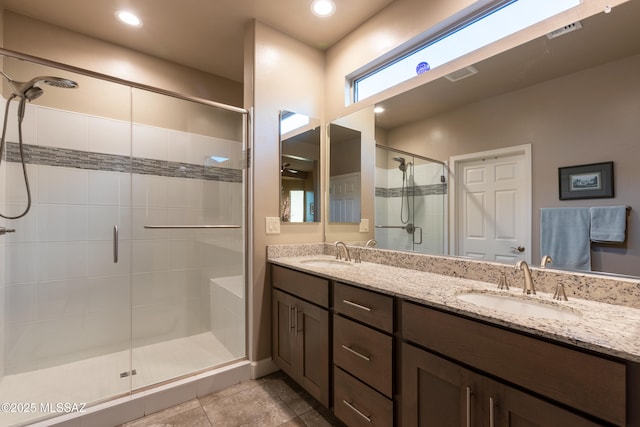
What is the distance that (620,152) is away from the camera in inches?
42.3

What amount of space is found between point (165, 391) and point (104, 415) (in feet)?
0.98

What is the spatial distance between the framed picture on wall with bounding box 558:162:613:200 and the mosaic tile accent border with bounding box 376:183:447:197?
535 millimetres

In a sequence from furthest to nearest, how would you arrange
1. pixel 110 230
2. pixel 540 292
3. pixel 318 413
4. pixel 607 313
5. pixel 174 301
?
pixel 174 301
pixel 110 230
pixel 318 413
pixel 540 292
pixel 607 313

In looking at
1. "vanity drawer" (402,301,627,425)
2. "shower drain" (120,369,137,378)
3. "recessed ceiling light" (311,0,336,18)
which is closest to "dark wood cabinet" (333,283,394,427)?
"vanity drawer" (402,301,627,425)

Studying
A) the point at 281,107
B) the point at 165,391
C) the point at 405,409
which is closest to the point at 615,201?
the point at 405,409

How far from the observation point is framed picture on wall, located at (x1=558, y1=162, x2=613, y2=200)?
1106mm

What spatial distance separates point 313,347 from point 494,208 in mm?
1238

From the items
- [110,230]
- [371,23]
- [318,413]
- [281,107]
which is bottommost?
[318,413]

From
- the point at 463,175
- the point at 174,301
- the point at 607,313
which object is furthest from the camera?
the point at 174,301

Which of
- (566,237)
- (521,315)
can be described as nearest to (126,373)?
(521,315)

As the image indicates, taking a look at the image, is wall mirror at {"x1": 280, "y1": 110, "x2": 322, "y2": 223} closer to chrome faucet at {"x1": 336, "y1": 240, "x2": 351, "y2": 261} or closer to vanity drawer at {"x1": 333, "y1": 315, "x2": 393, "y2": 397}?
chrome faucet at {"x1": 336, "y1": 240, "x2": 351, "y2": 261}

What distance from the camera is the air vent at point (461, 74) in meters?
1.53

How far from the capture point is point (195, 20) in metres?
2.07

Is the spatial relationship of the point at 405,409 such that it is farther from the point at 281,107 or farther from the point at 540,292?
the point at 281,107
